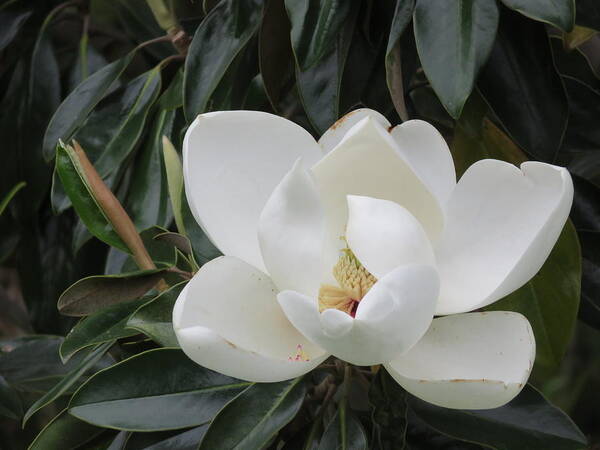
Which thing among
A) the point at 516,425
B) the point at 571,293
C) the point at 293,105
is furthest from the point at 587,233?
the point at 293,105

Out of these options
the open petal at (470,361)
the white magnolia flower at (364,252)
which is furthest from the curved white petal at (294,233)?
the open petal at (470,361)

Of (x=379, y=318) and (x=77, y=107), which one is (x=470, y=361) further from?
(x=77, y=107)

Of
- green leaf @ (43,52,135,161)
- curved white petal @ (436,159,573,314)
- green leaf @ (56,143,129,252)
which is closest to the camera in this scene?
curved white petal @ (436,159,573,314)

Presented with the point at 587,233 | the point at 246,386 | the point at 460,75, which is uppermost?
the point at 460,75

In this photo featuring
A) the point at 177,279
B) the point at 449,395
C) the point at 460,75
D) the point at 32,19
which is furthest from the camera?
the point at 32,19

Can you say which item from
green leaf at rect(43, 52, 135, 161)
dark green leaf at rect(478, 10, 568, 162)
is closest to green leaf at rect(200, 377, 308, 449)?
dark green leaf at rect(478, 10, 568, 162)

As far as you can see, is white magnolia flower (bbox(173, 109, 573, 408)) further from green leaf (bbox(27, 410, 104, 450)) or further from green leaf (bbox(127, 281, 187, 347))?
green leaf (bbox(27, 410, 104, 450))

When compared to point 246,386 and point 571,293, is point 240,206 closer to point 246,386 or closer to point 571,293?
point 246,386
